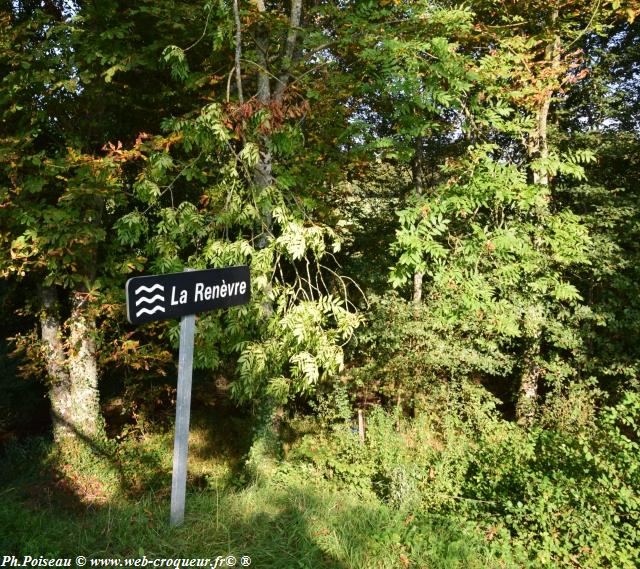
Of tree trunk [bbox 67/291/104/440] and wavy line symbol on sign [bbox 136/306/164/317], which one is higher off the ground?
wavy line symbol on sign [bbox 136/306/164/317]

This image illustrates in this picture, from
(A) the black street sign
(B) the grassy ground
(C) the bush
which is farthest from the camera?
(C) the bush

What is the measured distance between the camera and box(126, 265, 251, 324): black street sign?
93.3 inches

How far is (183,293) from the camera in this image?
2.57 metres

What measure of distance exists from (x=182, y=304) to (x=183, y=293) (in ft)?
0.21

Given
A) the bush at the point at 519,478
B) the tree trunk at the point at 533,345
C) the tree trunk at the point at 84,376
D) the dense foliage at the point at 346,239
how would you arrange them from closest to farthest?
the bush at the point at 519,478 → the dense foliage at the point at 346,239 → the tree trunk at the point at 84,376 → the tree trunk at the point at 533,345

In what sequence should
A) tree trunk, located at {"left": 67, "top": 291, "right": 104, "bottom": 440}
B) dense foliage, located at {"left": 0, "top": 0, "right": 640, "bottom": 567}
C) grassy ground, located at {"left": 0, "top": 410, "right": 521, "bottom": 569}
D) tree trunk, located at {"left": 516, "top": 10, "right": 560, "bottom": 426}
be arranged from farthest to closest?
1. tree trunk, located at {"left": 516, "top": 10, "right": 560, "bottom": 426}
2. tree trunk, located at {"left": 67, "top": 291, "right": 104, "bottom": 440}
3. dense foliage, located at {"left": 0, "top": 0, "right": 640, "bottom": 567}
4. grassy ground, located at {"left": 0, "top": 410, "right": 521, "bottom": 569}

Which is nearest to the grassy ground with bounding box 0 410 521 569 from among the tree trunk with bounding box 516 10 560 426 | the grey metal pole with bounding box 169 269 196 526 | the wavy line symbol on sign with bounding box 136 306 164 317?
the grey metal pole with bounding box 169 269 196 526

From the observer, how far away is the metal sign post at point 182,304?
2.39m

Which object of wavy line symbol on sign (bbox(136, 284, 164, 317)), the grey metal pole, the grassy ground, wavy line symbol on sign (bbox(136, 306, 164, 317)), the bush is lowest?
the bush

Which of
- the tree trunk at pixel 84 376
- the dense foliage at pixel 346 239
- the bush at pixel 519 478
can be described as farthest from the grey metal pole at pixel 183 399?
the tree trunk at pixel 84 376

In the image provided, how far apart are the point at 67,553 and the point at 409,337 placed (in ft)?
18.3

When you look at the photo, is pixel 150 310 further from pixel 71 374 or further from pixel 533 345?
pixel 533 345

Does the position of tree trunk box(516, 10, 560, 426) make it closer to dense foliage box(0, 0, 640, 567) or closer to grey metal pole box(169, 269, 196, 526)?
dense foliage box(0, 0, 640, 567)

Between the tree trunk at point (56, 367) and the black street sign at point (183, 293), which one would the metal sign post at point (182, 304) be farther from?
the tree trunk at point (56, 367)
